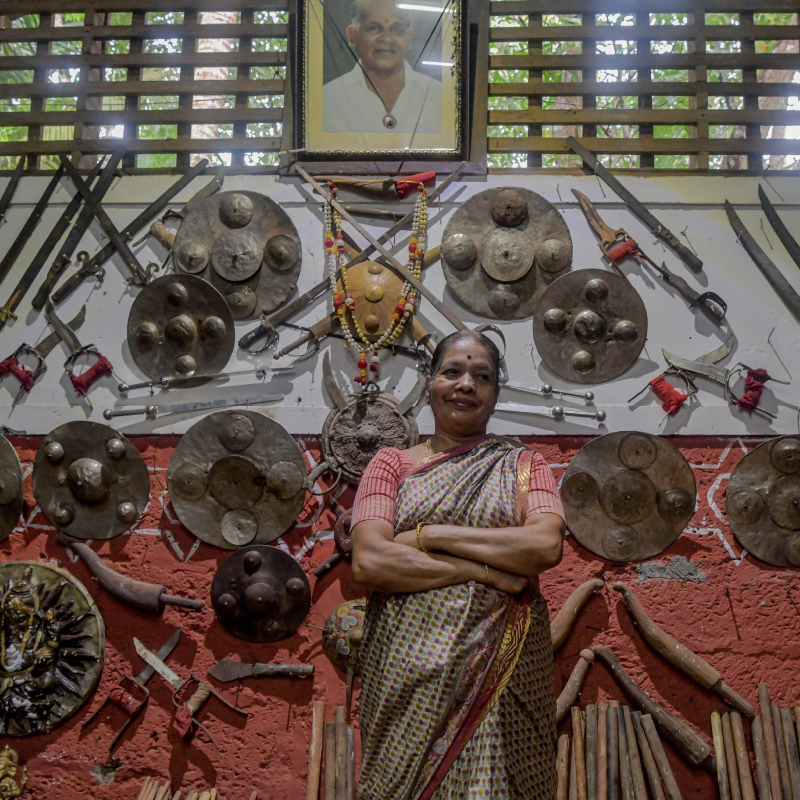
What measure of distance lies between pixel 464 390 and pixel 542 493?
1.36 feet

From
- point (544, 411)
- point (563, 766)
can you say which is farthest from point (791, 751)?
point (544, 411)

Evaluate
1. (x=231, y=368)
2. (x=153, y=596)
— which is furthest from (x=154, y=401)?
(x=153, y=596)

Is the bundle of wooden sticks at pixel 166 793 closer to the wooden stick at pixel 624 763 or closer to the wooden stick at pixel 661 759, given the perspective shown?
the wooden stick at pixel 624 763

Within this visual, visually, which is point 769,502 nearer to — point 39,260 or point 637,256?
point 637,256

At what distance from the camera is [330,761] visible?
357 cm

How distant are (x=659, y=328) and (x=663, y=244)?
1.47 ft

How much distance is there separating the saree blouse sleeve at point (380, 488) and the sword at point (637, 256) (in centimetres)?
211

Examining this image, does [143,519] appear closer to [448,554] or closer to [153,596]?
[153,596]

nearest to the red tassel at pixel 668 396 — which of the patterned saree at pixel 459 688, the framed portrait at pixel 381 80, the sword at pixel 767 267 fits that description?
the sword at pixel 767 267

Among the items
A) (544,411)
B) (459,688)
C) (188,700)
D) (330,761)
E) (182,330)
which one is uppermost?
(182,330)

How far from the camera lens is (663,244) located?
13.8 ft

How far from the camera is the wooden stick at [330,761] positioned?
3496 millimetres

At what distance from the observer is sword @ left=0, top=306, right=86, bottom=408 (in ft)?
13.7

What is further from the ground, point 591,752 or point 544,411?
point 544,411
